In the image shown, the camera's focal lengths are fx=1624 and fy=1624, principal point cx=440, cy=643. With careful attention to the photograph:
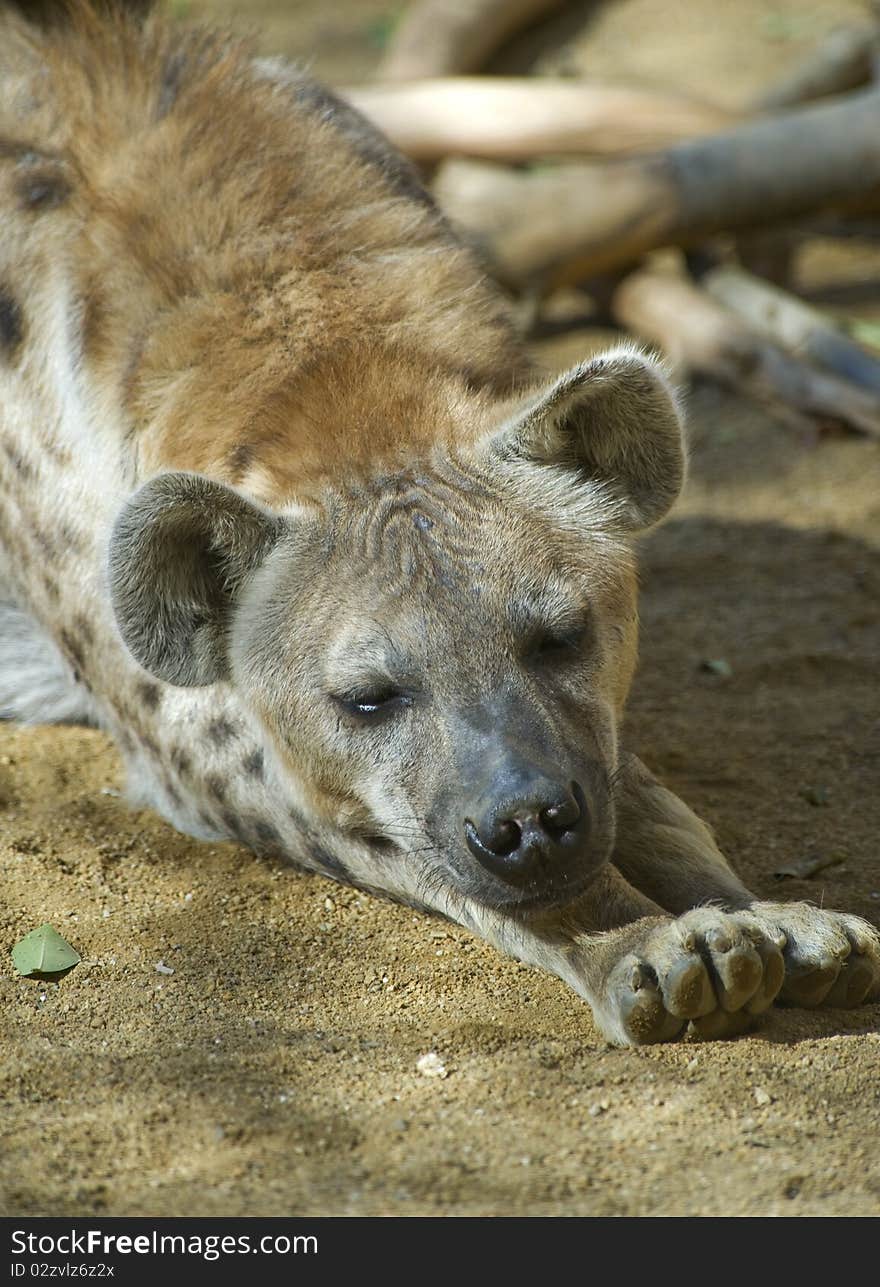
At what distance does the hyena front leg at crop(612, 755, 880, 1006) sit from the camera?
107 inches

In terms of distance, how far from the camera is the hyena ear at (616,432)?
113 inches

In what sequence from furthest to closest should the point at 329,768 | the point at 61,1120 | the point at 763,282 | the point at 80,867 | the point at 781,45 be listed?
1. the point at 781,45
2. the point at 763,282
3. the point at 80,867
4. the point at 329,768
5. the point at 61,1120

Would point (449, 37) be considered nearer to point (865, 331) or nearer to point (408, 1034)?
point (865, 331)

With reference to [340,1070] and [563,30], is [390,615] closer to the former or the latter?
[340,1070]

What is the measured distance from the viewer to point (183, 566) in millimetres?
2930

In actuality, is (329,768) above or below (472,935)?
above

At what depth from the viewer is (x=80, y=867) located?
3314mm

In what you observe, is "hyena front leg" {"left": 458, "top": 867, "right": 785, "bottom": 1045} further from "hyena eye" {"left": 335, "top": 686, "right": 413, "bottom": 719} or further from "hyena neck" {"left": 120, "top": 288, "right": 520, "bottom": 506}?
"hyena neck" {"left": 120, "top": 288, "right": 520, "bottom": 506}

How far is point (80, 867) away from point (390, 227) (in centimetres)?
146

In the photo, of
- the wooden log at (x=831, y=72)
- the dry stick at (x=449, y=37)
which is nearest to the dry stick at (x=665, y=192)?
the wooden log at (x=831, y=72)

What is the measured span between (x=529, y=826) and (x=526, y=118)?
4.75 metres

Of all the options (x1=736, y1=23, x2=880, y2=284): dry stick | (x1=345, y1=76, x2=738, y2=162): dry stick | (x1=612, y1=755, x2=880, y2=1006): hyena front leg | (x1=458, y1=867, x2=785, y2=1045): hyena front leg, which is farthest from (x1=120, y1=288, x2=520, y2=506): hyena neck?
(x1=736, y1=23, x2=880, y2=284): dry stick
